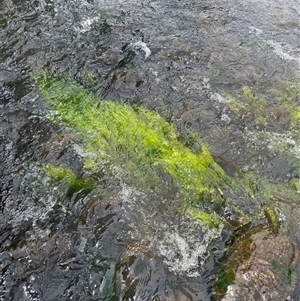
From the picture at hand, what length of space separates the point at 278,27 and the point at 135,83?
3.86 m

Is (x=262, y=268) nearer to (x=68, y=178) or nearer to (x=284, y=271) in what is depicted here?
(x=284, y=271)

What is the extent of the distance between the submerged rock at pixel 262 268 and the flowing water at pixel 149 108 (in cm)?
3

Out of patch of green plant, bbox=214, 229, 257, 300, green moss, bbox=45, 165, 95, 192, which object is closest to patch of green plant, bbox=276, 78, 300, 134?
patch of green plant, bbox=214, 229, 257, 300

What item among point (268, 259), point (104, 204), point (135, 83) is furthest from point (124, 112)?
point (268, 259)

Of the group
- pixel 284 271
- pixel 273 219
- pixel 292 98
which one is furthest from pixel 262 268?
pixel 292 98

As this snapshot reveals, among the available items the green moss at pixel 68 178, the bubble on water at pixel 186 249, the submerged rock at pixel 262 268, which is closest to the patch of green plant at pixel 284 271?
the submerged rock at pixel 262 268

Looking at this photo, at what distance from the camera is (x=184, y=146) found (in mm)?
5465

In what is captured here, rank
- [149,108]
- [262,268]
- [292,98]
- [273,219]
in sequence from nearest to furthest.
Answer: [262,268], [273,219], [149,108], [292,98]

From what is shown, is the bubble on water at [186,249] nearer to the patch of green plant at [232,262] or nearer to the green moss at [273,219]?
the patch of green plant at [232,262]

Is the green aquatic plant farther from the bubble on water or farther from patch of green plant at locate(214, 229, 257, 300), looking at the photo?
the bubble on water

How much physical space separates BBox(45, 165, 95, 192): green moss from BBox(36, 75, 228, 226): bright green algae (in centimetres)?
6

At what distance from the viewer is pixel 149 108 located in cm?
590

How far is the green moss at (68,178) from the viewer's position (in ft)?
15.6

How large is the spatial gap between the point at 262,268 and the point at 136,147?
2298mm
